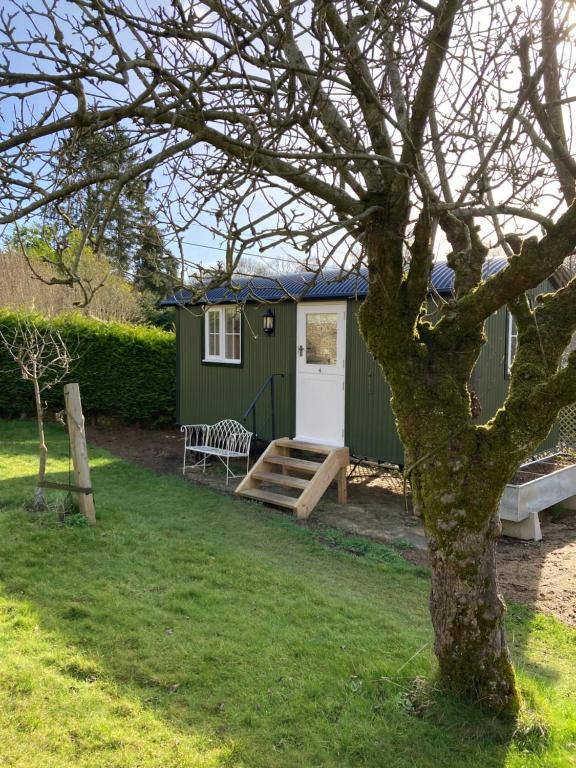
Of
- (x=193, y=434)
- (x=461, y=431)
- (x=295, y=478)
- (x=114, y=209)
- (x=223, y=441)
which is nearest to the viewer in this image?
(x=461, y=431)

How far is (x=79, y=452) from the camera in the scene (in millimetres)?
6012

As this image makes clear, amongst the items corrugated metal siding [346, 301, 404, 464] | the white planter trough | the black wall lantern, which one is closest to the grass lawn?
the white planter trough

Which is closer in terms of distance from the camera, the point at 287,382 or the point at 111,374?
the point at 287,382

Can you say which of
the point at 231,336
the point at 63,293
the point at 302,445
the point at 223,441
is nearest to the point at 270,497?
the point at 302,445

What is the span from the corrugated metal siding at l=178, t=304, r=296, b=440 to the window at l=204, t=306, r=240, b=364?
160 mm

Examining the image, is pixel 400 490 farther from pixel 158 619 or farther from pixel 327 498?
pixel 158 619

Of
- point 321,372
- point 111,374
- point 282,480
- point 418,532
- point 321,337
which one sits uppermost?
point 321,337

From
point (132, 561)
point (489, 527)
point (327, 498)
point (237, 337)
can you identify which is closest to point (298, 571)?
point (132, 561)

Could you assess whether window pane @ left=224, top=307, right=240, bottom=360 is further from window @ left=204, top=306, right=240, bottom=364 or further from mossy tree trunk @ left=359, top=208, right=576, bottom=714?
mossy tree trunk @ left=359, top=208, right=576, bottom=714

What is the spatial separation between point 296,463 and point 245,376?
8.03 feet

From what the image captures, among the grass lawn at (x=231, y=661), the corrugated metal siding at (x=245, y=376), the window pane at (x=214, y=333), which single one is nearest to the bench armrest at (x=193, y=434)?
the corrugated metal siding at (x=245, y=376)

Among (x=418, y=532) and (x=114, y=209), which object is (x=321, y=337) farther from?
(x=114, y=209)

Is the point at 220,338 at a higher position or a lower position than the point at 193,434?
higher

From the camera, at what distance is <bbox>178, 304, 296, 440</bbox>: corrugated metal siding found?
30.4 feet
